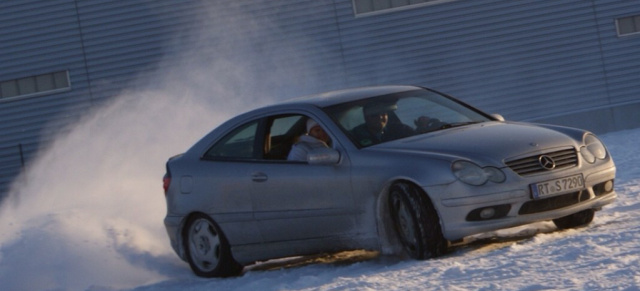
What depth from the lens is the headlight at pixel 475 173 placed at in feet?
27.3

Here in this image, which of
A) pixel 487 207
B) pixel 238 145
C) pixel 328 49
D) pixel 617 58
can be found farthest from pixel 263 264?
pixel 617 58

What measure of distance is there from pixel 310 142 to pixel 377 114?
52cm

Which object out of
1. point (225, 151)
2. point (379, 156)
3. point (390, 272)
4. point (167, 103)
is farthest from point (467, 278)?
point (167, 103)

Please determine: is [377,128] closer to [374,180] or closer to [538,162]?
[374,180]

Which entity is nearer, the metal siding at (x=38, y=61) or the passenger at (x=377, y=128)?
the passenger at (x=377, y=128)

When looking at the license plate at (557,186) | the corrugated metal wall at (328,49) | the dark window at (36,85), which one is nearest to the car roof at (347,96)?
the license plate at (557,186)

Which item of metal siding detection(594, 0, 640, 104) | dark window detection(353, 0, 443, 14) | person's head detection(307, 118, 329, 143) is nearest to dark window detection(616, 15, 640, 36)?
metal siding detection(594, 0, 640, 104)

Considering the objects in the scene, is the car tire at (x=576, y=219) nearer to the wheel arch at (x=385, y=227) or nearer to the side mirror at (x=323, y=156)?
the wheel arch at (x=385, y=227)

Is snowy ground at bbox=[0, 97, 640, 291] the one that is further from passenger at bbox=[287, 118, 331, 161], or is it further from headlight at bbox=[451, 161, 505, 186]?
passenger at bbox=[287, 118, 331, 161]

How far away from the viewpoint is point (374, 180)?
8.66 metres

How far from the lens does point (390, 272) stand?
8.10 m

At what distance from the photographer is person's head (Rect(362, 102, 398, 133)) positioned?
9.22 meters

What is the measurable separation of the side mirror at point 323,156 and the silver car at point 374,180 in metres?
0.01

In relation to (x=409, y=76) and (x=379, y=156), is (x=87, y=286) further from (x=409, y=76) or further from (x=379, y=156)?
(x=409, y=76)
